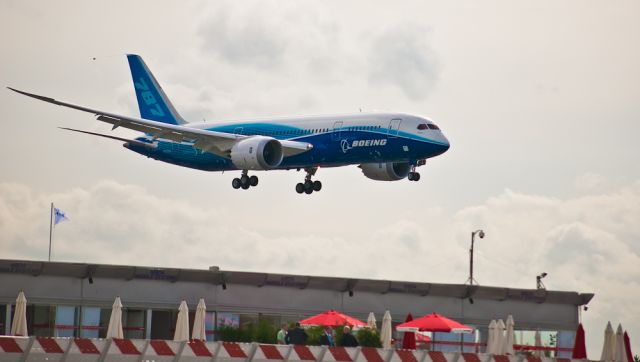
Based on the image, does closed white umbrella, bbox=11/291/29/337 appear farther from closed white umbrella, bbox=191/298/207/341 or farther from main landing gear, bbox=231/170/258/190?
main landing gear, bbox=231/170/258/190

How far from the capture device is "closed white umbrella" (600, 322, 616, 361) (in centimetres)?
4281

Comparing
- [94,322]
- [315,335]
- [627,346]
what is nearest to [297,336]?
[315,335]

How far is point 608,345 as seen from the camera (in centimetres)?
4297

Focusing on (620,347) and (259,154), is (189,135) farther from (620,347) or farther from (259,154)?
(620,347)

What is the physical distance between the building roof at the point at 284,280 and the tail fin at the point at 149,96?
26.7 m

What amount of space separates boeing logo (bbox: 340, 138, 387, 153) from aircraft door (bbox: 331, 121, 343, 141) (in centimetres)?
45

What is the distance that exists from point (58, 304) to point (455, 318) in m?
20.3

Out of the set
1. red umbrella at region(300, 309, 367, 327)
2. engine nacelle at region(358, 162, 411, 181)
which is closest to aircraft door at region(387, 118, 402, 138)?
engine nacelle at region(358, 162, 411, 181)

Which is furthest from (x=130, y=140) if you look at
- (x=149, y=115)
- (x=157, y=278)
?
(x=157, y=278)

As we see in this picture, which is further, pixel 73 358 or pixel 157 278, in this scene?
pixel 157 278

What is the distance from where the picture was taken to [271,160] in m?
74.6

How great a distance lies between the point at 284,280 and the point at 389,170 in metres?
16.5

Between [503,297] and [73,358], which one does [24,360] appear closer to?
[73,358]

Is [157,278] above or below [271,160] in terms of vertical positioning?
below
